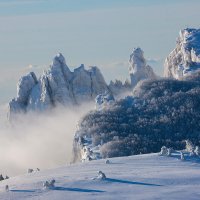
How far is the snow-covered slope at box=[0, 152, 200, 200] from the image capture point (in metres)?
88.6

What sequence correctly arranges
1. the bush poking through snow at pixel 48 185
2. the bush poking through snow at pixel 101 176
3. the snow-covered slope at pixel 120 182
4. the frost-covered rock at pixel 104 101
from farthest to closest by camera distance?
the frost-covered rock at pixel 104 101 < the bush poking through snow at pixel 101 176 < the bush poking through snow at pixel 48 185 < the snow-covered slope at pixel 120 182

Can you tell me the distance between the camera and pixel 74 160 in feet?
543

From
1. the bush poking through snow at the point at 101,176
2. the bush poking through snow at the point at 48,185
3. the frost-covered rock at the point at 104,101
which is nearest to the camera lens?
the bush poking through snow at the point at 48,185

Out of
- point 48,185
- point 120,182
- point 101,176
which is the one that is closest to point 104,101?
point 101,176

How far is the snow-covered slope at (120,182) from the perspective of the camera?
88562 millimetres

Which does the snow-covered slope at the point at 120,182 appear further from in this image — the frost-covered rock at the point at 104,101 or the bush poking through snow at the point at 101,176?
the frost-covered rock at the point at 104,101

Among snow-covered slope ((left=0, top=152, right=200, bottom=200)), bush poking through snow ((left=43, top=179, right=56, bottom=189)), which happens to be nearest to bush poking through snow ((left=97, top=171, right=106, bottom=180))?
snow-covered slope ((left=0, top=152, right=200, bottom=200))

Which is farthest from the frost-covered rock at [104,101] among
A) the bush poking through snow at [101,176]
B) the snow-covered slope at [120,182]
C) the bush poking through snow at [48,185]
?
the bush poking through snow at [48,185]

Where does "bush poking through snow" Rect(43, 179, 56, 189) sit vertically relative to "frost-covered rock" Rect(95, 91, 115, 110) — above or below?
below

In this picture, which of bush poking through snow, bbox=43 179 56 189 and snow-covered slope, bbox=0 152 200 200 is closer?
snow-covered slope, bbox=0 152 200 200

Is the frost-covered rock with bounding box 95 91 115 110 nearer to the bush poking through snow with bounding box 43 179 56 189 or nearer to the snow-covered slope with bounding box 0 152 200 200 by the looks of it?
the snow-covered slope with bounding box 0 152 200 200

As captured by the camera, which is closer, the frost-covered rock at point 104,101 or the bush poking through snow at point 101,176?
the bush poking through snow at point 101,176

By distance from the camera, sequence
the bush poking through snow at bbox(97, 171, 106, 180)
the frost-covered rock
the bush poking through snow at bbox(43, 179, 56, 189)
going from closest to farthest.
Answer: the bush poking through snow at bbox(43, 179, 56, 189), the bush poking through snow at bbox(97, 171, 106, 180), the frost-covered rock

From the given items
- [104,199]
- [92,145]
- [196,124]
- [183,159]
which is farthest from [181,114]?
[104,199]
